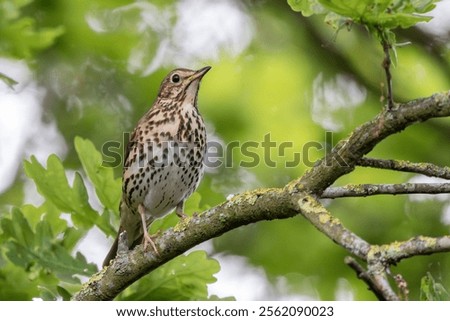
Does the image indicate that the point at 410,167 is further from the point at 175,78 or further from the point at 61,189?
the point at 175,78

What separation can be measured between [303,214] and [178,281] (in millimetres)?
1287

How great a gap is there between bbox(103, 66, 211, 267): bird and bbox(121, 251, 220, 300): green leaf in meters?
1.16

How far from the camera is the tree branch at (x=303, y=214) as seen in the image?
2.53 metres

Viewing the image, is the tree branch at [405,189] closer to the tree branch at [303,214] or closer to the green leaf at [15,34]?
the tree branch at [303,214]

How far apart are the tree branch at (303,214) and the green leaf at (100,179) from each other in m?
0.29

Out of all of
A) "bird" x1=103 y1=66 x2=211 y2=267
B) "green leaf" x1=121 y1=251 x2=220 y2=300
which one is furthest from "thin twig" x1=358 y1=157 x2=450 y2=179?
"bird" x1=103 y1=66 x2=211 y2=267

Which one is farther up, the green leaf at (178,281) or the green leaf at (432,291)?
the green leaf at (178,281)

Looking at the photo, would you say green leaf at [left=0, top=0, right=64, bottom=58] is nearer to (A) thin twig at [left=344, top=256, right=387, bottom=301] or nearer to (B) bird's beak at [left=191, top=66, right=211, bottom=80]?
(B) bird's beak at [left=191, top=66, right=211, bottom=80]

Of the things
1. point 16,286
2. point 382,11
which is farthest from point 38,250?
point 382,11

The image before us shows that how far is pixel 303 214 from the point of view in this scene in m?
2.99

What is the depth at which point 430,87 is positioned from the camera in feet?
19.1

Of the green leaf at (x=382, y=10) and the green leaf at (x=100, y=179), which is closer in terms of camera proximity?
the green leaf at (x=382, y=10)

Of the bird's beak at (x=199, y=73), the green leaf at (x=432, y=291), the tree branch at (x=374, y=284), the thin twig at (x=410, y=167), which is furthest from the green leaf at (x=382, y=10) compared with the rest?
the bird's beak at (x=199, y=73)

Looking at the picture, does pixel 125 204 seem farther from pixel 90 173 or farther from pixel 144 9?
pixel 144 9
